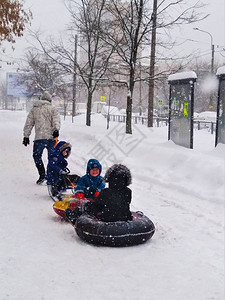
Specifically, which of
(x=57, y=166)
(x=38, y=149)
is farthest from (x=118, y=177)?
(x=38, y=149)

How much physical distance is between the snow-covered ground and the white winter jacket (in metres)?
1.20

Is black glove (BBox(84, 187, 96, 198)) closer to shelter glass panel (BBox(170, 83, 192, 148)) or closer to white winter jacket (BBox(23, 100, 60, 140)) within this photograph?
white winter jacket (BBox(23, 100, 60, 140))

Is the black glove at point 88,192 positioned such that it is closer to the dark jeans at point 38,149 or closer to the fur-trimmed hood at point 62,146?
the fur-trimmed hood at point 62,146

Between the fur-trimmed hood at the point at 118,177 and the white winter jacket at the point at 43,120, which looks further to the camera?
the white winter jacket at the point at 43,120

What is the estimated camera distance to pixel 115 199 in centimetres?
506

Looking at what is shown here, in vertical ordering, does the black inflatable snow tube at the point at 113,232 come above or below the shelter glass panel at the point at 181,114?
below

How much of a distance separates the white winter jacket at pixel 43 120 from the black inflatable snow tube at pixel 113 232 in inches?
152

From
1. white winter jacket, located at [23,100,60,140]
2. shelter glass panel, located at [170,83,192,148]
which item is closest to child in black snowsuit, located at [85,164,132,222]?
Answer: white winter jacket, located at [23,100,60,140]

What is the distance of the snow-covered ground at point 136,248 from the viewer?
3816mm

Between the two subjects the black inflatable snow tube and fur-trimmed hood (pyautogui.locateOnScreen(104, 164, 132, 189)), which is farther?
fur-trimmed hood (pyautogui.locateOnScreen(104, 164, 132, 189))

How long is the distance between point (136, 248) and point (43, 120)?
4511 millimetres

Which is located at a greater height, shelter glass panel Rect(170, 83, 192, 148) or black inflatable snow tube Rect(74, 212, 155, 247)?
shelter glass panel Rect(170, 83, 192, 148)

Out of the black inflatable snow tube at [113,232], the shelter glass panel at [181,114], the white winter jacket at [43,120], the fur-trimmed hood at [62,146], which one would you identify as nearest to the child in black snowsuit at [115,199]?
the black inflatable snow tube at [113,232]

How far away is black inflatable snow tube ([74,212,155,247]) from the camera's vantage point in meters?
4.88
